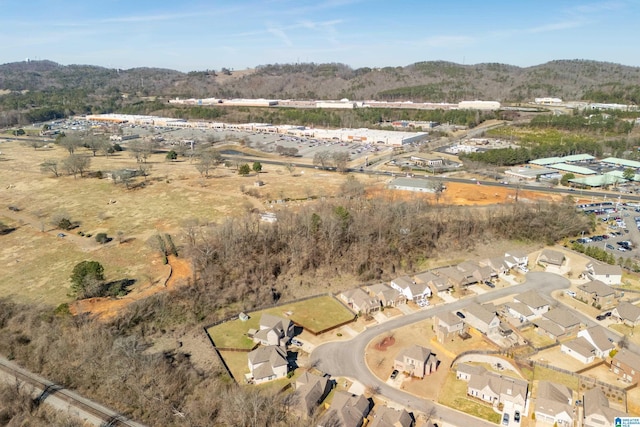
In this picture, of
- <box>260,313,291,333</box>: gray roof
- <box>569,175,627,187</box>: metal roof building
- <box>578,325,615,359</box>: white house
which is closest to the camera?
<box>578,325,615,359</box>: white house

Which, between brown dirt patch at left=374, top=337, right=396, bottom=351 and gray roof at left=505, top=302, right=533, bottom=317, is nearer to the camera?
brown dirt patch at left=374, top=337, right=396, bottom=351

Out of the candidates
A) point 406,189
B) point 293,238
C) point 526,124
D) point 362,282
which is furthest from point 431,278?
point 526,124

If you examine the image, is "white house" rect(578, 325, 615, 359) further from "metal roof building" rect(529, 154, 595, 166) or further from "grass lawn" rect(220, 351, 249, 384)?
"metal roof building" rect(529, 154, 595, 166)

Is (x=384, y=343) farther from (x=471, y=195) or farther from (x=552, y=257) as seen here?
(x=471, y=195)

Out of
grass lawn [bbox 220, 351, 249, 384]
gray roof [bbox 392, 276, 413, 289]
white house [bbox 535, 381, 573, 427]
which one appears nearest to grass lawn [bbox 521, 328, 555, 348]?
white house [bbox 535, 381, 573, 427]

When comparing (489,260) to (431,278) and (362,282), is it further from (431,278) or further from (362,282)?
(362,282)

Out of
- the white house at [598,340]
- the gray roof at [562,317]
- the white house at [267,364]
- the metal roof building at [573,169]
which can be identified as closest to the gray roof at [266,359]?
the white house at [267,364]
